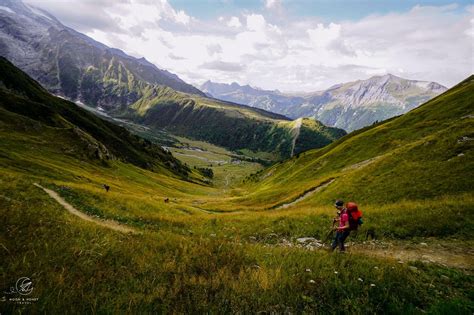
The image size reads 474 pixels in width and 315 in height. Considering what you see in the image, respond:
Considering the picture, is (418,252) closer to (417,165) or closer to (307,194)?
(417,165)

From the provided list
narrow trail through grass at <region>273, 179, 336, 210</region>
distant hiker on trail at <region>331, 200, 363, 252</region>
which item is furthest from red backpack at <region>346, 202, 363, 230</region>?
narrow trail through grass at <region>273, 179, 336, 210</region>

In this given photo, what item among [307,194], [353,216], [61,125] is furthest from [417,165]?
[61,125]

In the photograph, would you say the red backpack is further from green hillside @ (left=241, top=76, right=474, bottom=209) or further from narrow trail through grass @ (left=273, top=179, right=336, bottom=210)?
narrow trail through grass @ (left=273, top=179, right=336, bottom=210)

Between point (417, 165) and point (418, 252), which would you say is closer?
point (418, 252)

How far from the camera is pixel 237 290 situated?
7.55m

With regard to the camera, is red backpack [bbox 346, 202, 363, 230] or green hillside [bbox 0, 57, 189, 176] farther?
green hillside [bbox 0, 57, 189, 176]

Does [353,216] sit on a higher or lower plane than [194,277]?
higher

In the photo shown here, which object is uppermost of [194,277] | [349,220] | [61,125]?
[349,220]

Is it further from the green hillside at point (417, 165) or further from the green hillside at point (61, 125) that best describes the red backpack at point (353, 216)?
the green hillside at point (61, 125)

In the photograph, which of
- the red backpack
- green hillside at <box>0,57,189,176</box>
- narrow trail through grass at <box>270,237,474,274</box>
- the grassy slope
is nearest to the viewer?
the grassy slope

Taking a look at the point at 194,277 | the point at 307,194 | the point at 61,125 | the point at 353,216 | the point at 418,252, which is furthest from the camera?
the point at 61,125

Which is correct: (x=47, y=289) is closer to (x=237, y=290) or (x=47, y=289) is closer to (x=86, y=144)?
(x=237, y=290)

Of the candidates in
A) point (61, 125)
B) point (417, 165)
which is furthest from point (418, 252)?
point (61, 125)

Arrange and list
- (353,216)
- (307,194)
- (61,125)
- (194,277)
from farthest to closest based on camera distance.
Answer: (61,125) < (307,194) < (353,216) < (194,277)
